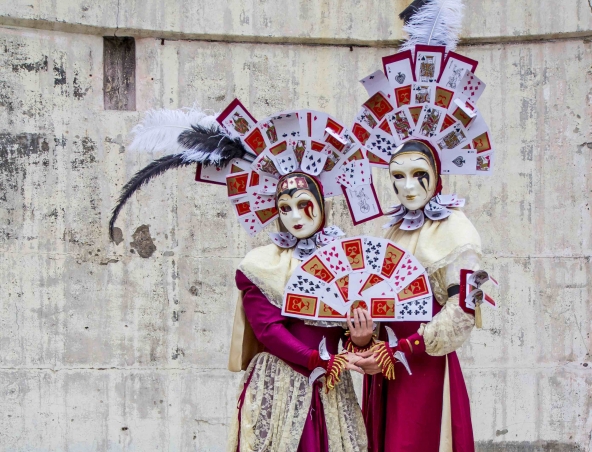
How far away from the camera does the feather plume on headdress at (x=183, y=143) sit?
404 centimetres

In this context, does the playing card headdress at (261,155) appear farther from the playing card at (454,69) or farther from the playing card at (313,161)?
the playing card at (454,69)

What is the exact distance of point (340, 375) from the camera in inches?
150

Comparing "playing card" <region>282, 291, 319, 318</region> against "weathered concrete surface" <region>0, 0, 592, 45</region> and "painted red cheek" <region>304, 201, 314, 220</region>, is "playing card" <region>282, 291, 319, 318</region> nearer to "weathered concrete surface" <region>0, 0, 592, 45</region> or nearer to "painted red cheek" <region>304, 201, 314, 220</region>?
"painted red cheek" <region>304, 201, 314, 220</region>

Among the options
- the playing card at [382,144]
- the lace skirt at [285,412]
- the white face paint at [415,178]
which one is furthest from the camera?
the playing card at [382,144]

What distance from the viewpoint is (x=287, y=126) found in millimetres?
4008

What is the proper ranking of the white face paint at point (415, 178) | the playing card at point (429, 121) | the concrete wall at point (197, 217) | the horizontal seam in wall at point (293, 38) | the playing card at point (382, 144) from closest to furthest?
the white face paint at point (415, 178), the playing card at point (429, 121), the playing card at point (382, 144), the concrete wall at point (197, 217), the horizontal seam in wall at point (293, 38)

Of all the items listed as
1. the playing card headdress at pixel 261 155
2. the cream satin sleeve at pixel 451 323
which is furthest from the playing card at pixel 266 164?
the cream satin sleeve at pixel 451 323

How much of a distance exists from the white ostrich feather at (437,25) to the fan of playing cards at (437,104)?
131mm

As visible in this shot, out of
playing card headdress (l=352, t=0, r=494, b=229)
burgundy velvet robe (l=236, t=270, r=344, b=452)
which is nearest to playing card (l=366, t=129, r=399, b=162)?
playing card headdress (l=352, t=0, r=494, b=229)

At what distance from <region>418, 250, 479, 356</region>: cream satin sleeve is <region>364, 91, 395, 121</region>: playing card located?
2.77ft

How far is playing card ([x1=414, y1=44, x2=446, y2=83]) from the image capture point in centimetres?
Result: 396

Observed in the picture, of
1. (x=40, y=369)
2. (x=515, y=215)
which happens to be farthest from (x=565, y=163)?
(x=40, y=369)

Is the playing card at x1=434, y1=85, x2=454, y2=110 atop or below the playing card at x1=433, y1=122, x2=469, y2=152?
atop

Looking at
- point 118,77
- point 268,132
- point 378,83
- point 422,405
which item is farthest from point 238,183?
point 118,77
